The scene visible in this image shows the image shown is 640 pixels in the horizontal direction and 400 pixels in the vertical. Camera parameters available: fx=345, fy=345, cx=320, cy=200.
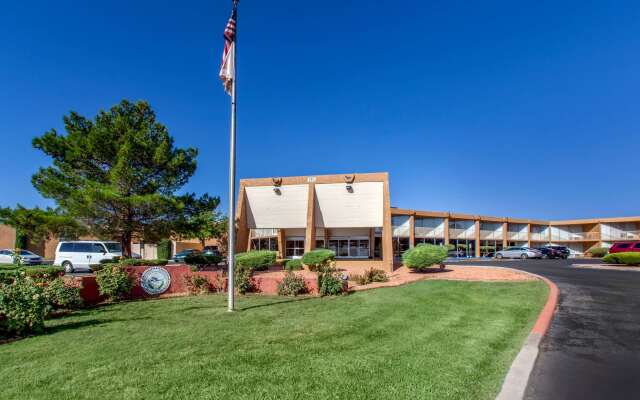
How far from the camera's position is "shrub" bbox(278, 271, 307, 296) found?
38.4 ft

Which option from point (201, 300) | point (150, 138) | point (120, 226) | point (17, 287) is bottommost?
point (201, 300)

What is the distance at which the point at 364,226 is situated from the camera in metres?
26.1

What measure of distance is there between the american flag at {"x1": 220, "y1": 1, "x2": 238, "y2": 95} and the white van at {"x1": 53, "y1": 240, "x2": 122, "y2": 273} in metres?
16.9

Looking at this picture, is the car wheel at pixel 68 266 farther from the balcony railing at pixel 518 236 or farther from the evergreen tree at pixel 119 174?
the balcony railing at pixel 518 236

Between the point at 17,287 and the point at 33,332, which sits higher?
the point at 17,287

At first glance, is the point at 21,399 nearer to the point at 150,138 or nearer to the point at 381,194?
the point at 150,138

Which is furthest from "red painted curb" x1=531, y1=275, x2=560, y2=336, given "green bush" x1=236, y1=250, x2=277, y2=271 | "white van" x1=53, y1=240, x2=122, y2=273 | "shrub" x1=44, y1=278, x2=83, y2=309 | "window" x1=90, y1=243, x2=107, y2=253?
"window" x1=90, y1=243, x2=107, y2=253

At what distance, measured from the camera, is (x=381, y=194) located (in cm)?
2464

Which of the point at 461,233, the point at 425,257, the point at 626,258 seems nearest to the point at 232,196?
the point at 425,257

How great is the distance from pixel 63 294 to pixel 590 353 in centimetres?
1188

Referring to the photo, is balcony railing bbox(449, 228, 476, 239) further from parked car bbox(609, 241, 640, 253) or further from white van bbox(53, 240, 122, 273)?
white van bbox(53, 240, 122, 273)

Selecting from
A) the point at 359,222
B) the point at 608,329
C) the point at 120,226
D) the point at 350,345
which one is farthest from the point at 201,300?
the point at 359,222

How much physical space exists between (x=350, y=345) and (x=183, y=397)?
2.72 m

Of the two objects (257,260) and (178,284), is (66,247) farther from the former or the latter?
(178,284)
